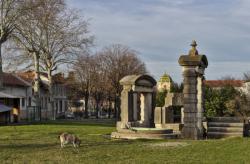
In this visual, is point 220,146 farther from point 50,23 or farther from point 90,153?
point 50,23

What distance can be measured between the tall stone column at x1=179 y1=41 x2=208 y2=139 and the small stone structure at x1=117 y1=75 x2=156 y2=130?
16.9 feet

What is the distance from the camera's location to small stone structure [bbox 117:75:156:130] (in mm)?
30281

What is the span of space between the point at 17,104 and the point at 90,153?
46349 mm

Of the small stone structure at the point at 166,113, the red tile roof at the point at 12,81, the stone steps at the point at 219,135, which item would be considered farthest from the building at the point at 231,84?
the stone steps at the point at 219,135

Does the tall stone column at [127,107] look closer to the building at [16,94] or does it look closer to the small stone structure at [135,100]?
the small stone structure at [135,100]

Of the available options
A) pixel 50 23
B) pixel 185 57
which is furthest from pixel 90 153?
pixel 50 23

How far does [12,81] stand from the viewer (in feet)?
209

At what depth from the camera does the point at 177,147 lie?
750 inches

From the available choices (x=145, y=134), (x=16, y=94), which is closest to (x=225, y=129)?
(x=145, y=134)

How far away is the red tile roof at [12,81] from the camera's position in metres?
62.3

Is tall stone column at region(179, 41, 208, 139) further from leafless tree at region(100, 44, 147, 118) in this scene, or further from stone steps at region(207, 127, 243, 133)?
leafless tree at region(100, 44, 147, 118)

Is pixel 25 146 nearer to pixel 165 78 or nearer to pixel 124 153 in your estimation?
pixel 124 153

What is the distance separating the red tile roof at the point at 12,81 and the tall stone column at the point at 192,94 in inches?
1580

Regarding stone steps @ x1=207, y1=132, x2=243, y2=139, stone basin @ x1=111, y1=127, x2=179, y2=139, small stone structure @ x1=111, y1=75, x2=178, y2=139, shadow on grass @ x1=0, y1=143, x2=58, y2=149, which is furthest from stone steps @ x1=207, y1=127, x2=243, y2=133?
shadow on grass @ x1=0, y1=143, x2=58, y2=149
